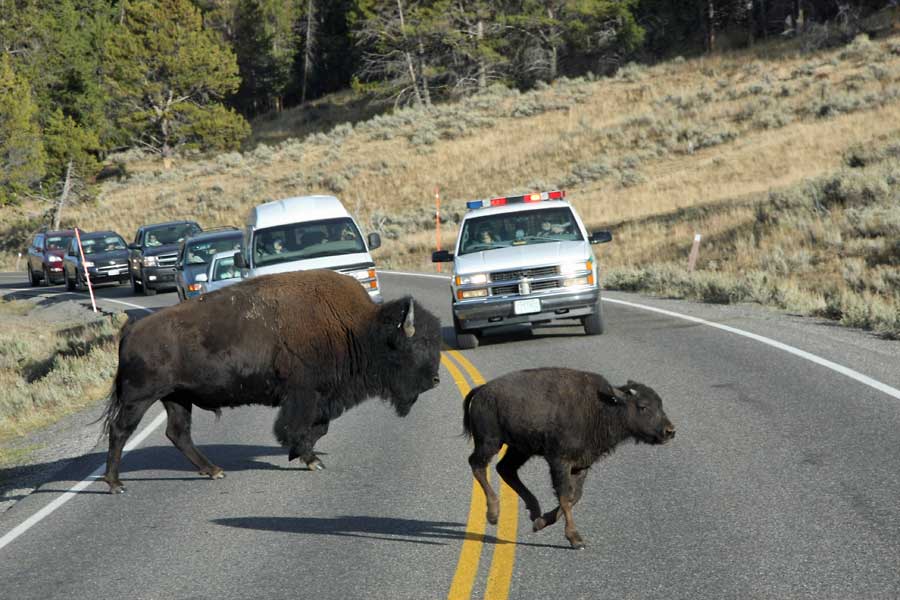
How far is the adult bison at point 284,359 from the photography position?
28.9 ft

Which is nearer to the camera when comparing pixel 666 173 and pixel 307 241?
pixel 307 241

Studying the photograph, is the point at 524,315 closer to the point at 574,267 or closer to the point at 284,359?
the point at 574,267

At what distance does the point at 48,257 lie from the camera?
3975cm

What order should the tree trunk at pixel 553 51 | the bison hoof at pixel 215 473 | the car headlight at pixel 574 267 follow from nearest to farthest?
the bison hoof at pixel 215 473
the car headlight at pixel 574 267
the tree trunk at pixel 553 51

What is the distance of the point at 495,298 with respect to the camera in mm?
15797

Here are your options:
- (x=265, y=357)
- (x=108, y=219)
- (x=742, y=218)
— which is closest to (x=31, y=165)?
(x=108, y=219)

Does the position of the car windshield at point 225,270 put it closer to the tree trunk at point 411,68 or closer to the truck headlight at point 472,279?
the truck headlight at point 472,279

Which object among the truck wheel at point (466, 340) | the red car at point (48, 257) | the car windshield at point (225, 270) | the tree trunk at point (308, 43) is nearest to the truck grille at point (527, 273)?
the truck wheel at point (466, 340)

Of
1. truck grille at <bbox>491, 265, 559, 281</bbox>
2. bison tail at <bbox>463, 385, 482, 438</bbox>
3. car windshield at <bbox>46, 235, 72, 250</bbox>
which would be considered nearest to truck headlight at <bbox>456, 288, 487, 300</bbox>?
truck grille at <bbox>491, 265, 559, 281</bbox>

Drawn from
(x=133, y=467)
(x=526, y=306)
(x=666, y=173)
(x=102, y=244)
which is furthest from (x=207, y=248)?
(x=666, y=173)

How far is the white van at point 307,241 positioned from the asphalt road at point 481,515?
5511mm

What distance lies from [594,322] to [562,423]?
9864 mm

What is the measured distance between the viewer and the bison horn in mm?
8562

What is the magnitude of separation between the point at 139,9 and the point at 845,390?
235 feet
